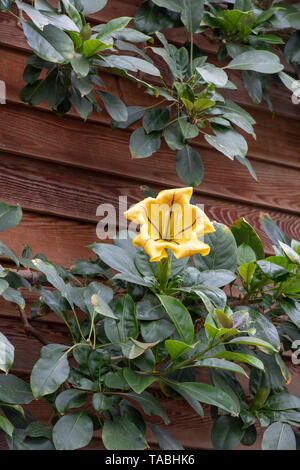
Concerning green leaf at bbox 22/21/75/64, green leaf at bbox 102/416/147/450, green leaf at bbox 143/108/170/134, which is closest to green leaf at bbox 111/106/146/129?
green leaf at bbox 143/108/170/134

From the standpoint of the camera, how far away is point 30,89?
1.65m

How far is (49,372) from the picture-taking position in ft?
4.10

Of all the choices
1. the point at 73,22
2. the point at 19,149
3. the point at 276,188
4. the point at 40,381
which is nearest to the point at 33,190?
the point at 19,149

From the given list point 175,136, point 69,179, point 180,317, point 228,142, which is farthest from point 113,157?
point 180,317

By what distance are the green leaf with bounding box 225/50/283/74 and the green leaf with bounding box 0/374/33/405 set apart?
1.01 m

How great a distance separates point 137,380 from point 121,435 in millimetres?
122

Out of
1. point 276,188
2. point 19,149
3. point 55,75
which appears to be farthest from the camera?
point 276,188

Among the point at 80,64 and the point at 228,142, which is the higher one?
the point at 80,64

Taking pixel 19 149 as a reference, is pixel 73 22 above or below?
above

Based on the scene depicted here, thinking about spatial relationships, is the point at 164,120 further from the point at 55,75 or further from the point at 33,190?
the point at 33,190

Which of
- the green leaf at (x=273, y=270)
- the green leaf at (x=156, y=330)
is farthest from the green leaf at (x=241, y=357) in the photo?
the green leaf at (x=273, y=270)

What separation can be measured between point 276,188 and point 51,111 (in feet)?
2.68

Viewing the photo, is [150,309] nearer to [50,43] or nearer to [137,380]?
[137,380]
